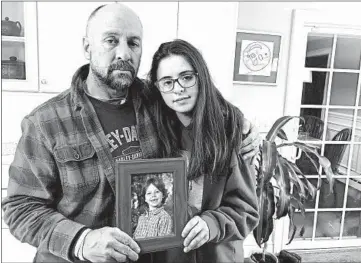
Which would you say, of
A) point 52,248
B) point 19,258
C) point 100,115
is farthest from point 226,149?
point 19,258

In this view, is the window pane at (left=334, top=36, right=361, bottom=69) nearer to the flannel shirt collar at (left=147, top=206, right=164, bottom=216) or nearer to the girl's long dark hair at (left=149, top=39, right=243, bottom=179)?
the girl's long dark hair at (left=149, top=39, right=243, bottom=179)

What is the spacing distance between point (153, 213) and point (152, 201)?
0.02m

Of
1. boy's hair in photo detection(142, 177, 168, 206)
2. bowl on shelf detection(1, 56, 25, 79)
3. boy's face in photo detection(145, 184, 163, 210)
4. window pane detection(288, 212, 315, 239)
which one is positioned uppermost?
bowl on shelf detection(1, 56, 25, 79)

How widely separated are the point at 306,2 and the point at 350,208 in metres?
0.58

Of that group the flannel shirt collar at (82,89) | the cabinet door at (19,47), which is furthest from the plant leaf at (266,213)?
the cabinet door at (19,47)

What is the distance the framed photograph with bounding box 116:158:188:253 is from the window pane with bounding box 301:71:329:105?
1.63 feet

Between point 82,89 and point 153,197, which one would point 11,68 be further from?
point 153,197

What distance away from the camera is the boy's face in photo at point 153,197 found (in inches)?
21.1

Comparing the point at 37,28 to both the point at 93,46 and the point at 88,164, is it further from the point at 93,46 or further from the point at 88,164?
the point at 88,164

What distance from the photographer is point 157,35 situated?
0.78 m

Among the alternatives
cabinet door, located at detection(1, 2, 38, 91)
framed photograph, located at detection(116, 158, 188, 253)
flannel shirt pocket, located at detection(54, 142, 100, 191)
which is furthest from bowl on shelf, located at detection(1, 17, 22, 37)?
framed photograph, located at detection(116, 158, 188, 253)

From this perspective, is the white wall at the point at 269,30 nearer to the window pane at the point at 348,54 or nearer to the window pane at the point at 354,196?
the window pane at the point at 348,54

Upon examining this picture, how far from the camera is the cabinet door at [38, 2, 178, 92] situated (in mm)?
728

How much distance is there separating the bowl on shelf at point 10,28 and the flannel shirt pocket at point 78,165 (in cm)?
33
